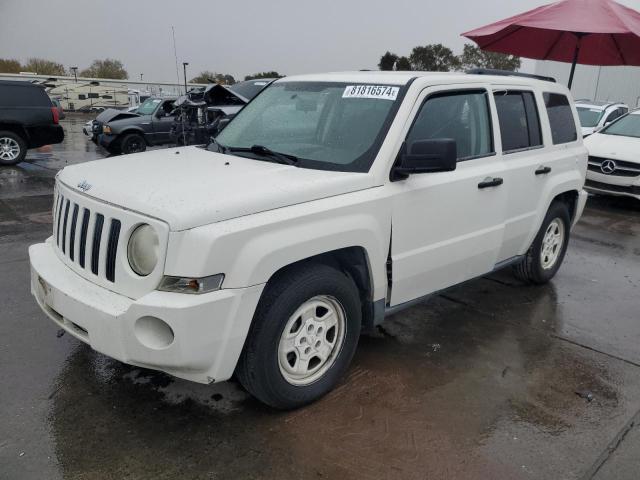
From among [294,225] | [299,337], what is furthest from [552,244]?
[294,225]

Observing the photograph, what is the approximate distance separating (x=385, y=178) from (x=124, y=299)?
160cm

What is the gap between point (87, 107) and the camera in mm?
35562

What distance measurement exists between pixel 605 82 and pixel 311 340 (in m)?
40.3

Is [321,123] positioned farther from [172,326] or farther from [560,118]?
[560,118]

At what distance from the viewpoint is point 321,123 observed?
362 cm

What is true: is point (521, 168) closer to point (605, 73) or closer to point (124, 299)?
point (124, 299)

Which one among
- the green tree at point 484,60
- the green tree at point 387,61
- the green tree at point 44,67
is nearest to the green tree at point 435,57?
the green tree at point 484,60

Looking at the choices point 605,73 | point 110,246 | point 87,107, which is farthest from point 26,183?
point 605,73

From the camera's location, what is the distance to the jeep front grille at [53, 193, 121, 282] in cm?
266

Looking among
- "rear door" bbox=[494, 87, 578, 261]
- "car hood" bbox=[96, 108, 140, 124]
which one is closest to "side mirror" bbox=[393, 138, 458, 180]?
"rear door" bbox=[494, 87, 578, 261]

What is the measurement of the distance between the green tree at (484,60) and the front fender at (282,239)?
56.9m

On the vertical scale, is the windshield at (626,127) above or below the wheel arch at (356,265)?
above

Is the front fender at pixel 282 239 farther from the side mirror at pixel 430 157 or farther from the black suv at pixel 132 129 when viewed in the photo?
the black suv at pixel 132 129

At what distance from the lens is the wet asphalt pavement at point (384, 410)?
2645 millimetres
